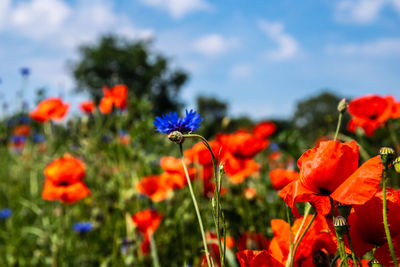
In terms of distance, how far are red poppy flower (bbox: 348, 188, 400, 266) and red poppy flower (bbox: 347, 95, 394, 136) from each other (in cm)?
63

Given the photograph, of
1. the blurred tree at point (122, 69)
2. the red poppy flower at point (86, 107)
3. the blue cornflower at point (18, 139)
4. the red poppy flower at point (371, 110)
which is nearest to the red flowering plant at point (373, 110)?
the red poppy flower at point (371, 110)

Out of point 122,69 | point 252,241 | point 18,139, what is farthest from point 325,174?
point 122,69

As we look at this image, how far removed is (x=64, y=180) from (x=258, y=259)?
43.2 inches

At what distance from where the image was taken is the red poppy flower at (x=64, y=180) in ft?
4.64

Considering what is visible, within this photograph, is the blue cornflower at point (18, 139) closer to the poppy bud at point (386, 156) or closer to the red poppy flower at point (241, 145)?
the red poppy flower at point (241, 145)

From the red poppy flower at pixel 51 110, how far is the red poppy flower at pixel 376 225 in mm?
1576

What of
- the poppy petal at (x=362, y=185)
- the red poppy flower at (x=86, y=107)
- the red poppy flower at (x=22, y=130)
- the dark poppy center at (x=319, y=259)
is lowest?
the dark poppy center at (x=319, y=259)

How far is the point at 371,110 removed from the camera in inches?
45.5

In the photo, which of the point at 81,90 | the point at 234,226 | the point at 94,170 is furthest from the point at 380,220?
the point at 81,90

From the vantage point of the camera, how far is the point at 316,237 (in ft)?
1.98

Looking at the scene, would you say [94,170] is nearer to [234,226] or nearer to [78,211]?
[78,211]

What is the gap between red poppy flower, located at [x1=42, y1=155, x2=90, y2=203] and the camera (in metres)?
1.41

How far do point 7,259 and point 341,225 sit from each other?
182 centimetres

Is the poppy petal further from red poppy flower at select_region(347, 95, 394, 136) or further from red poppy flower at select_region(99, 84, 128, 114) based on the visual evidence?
red poppy flower at select_region(99, 84, 128, 114)
